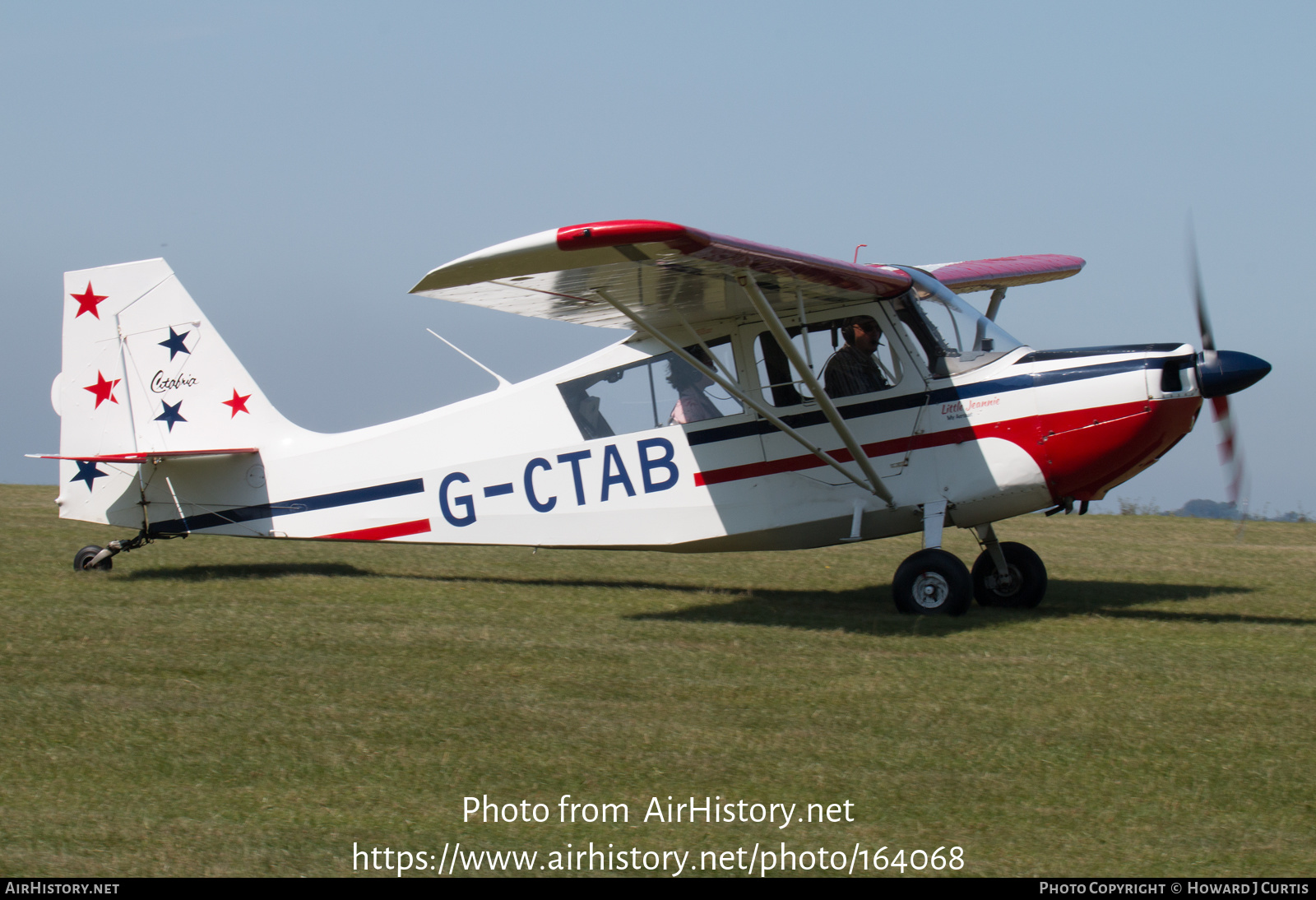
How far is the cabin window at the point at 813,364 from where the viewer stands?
8.91 metres

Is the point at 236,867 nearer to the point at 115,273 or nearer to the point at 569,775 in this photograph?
the point at 569,775

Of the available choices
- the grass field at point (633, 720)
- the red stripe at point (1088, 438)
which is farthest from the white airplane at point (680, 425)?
the grass field at point (633, 720)

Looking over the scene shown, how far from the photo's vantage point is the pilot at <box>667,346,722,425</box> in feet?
30.7

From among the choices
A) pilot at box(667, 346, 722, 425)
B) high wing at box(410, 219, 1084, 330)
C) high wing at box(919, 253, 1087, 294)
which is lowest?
pilot at box(667, 346, 722, 425)

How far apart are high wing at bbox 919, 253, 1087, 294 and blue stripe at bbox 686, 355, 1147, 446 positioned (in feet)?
8.61

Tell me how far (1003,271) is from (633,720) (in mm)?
7466

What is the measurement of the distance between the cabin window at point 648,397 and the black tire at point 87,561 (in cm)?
434

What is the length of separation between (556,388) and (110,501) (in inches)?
169

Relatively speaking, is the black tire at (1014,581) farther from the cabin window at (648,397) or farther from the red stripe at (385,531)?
the red stripe at (385,531)

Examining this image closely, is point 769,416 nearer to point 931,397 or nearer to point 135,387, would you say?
point 931,397

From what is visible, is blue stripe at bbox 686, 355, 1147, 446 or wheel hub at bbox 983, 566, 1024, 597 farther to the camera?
wheel hub at bbox 983, 566, 1024, 597

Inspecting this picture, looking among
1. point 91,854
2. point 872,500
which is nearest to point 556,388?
point 872,500

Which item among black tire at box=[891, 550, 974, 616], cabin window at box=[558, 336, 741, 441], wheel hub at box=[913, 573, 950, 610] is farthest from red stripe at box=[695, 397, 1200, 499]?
cabin window at box=[558, 336, 741, 441]

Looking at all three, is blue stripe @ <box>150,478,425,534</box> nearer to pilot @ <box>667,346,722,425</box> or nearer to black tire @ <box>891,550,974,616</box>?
pilot @ <box>667,346,722,425</box>
